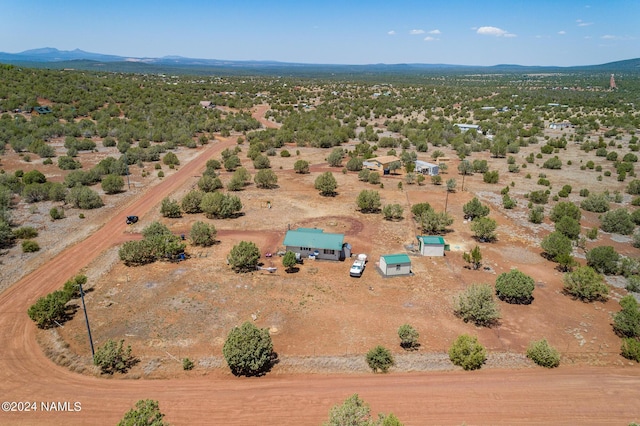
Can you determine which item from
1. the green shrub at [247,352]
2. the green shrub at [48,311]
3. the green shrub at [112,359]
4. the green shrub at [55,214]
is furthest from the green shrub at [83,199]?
the green shrub at [247,352]

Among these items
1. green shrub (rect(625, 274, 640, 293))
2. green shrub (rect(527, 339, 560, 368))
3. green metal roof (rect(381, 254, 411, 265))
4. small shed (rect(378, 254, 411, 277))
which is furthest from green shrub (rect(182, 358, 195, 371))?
green shrub (rect(625, 274, 640, 293))

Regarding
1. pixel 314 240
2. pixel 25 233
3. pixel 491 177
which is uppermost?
pixel 491 177

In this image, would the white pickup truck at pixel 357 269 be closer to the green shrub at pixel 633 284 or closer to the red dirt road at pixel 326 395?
the red dirt road at pixel 326 395

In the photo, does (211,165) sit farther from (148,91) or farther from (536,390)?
(148,91)

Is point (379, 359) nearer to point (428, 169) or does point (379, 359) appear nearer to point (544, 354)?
point (544, 354)

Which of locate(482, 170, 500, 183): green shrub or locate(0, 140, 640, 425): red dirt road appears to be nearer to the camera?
locate(0, 140, 640, 425): red dirt road

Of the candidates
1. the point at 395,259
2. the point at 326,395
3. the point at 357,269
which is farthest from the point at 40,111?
the point at 326,395

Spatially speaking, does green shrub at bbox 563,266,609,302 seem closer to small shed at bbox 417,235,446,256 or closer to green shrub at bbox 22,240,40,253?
small shed at bbox 417,235,446,256
